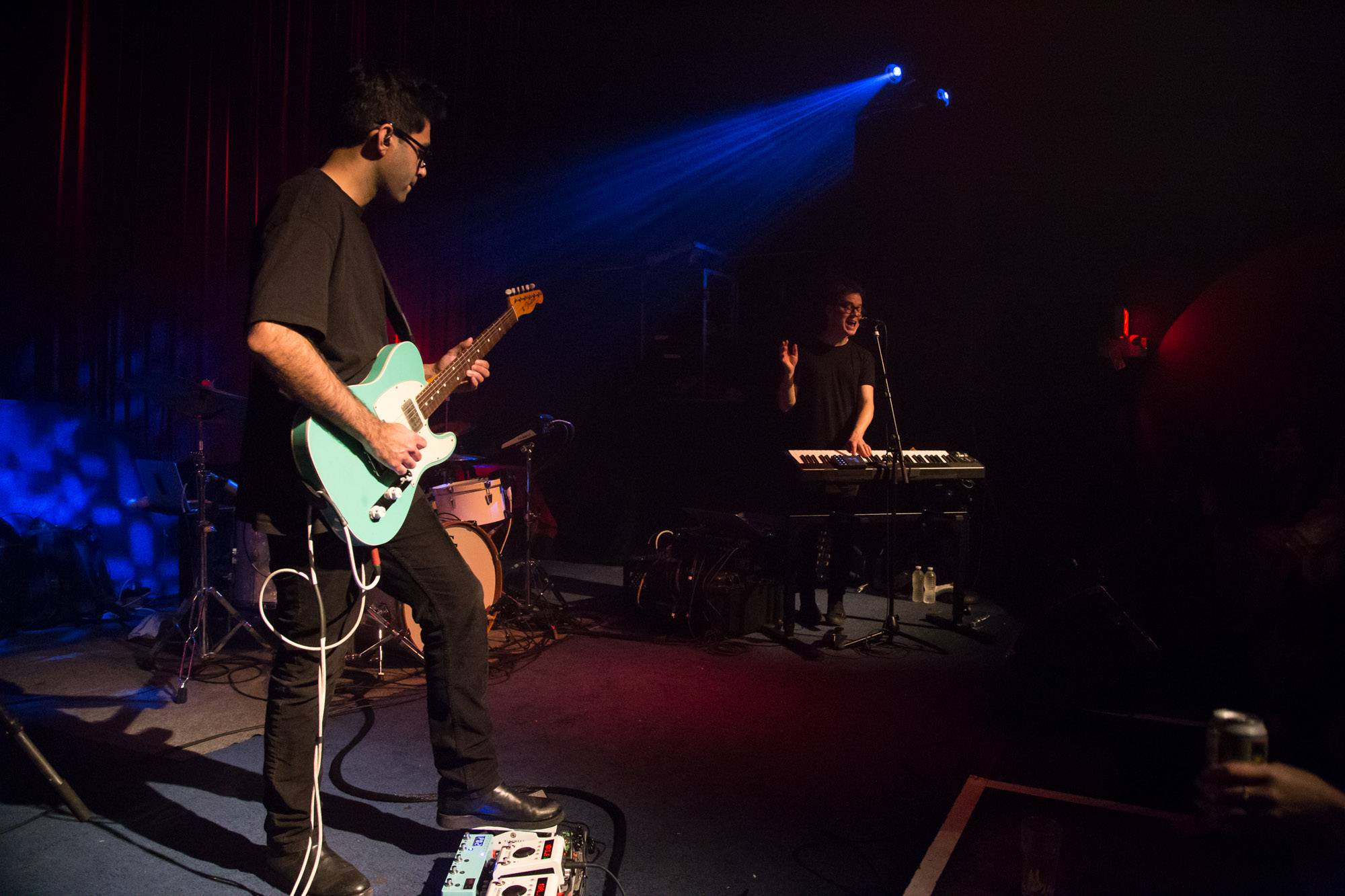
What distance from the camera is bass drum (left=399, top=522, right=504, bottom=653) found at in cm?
461

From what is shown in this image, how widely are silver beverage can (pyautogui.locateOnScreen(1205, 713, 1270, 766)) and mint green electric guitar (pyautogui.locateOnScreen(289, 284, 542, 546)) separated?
1730mm

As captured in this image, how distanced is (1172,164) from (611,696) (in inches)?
232

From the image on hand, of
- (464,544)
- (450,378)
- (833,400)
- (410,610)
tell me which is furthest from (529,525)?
(450,378)

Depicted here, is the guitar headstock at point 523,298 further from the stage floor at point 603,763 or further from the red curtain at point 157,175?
the red curtain at point 157,175

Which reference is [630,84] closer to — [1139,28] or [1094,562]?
[1139,28]

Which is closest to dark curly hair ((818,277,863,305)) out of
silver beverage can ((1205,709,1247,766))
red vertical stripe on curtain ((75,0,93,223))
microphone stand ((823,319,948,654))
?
microphone stand ((823,319,948,654))

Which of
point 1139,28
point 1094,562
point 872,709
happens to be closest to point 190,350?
point 872,709

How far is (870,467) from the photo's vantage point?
4.70 metres

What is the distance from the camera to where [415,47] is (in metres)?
6.71

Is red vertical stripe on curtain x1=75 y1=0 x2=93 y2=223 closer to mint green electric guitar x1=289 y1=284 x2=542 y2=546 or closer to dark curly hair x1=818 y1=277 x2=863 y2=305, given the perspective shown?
mint green electric guitar x1=289 y1=284 x2=542 y2=546

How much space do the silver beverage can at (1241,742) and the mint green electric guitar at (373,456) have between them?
1.73 m

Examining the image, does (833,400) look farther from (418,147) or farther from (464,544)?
(418,147)

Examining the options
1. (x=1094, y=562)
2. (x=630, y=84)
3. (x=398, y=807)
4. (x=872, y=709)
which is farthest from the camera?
(x=630, y=84)

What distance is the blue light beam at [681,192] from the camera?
27.0 ft
